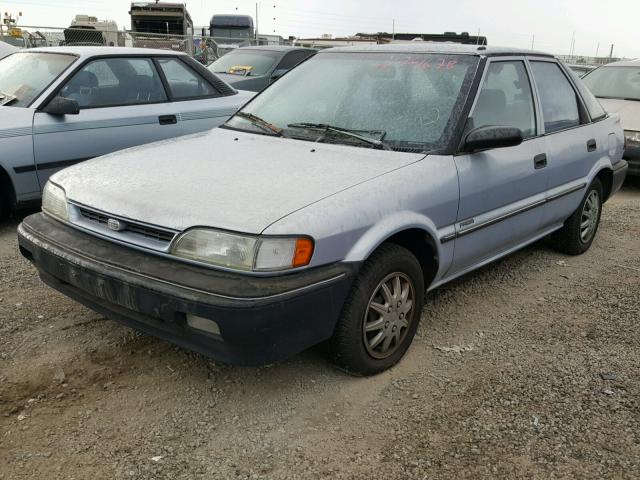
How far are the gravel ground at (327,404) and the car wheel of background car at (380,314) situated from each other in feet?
0.43

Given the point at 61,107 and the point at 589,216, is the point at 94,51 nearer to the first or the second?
the point at 61,107

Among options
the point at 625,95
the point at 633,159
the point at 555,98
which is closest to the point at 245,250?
the point at 555,98

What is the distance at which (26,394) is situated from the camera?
9.01 feet

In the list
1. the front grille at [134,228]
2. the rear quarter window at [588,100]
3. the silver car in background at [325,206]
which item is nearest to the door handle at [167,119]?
the silver car in background at [325,206]

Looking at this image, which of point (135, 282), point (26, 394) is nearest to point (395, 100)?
point (135, 282)

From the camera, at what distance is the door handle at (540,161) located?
3.86m

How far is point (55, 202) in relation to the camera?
Result: 3.15 metres

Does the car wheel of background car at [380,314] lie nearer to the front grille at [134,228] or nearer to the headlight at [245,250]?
Answer: the headlight at [245,250]

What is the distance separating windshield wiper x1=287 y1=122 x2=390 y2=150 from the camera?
3234 millimetres

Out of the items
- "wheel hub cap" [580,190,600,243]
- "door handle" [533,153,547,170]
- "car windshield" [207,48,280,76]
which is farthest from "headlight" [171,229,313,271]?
"car windshield" [207,48,280,76]

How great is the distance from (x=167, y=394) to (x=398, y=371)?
116cm

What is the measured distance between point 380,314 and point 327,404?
0.50 meters

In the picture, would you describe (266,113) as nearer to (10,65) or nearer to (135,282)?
(135,282)

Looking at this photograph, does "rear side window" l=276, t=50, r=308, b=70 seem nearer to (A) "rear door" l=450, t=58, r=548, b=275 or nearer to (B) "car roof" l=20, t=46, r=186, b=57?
(B) "car roof" l=20, t=46, r=186, b=57
